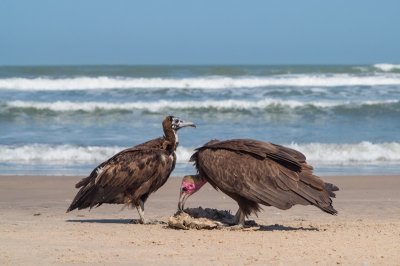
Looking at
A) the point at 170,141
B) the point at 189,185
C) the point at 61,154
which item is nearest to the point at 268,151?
the point at 189,185

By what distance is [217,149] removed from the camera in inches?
284

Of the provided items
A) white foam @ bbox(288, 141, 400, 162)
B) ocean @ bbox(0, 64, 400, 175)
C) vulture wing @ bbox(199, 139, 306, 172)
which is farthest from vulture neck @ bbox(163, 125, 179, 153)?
white foam @ bbox(288, 141, 400, 162)

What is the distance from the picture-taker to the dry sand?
221 inches

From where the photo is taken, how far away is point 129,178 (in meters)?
7.67

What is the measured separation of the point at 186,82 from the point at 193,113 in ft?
32.9

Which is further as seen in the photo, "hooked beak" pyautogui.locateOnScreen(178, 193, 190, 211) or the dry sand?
"hooked beak" pyautogui.locateOnScreen(178, 193, 190, 211)

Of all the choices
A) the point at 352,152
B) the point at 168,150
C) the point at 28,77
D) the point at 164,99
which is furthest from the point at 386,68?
the point at 168,150

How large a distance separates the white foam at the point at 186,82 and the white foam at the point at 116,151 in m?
16.2

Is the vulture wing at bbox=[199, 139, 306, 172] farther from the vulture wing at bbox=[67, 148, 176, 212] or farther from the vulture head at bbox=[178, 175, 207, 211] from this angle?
the vulture wing at bbox=[67, 148, 176, 212]

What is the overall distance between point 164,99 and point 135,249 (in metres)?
20.8

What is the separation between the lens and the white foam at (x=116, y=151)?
14430mm

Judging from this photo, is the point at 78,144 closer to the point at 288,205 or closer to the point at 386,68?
the point at 288,205

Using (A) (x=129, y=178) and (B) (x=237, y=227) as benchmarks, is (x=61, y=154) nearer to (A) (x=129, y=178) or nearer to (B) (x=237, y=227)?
(A) (x=129, y=178)

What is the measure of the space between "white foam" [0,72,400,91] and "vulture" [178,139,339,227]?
78.6ft
